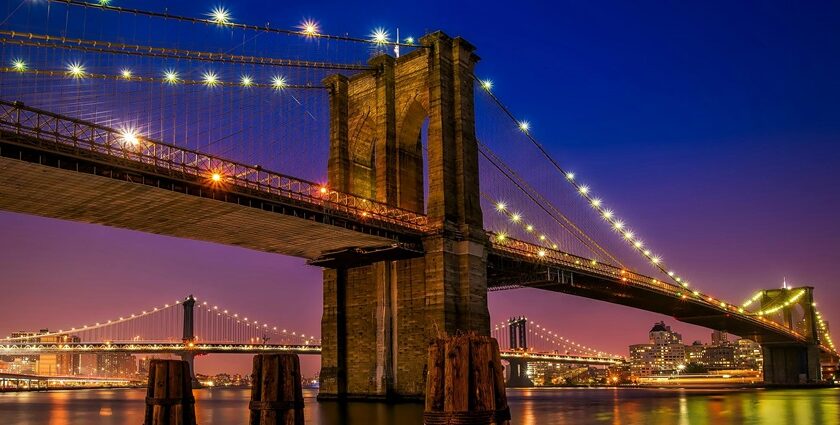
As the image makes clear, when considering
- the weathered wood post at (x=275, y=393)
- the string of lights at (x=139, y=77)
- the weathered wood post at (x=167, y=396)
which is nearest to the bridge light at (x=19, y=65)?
the string of lights at (x=139, y=77)

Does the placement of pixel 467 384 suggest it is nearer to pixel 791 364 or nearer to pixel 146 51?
pixel 146 51

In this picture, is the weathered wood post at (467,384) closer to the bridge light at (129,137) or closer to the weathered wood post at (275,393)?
the weathered wood post at (275,393)

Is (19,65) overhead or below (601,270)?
overhead

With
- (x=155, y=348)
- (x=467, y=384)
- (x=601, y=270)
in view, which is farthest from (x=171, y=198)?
(x=155, y=348)

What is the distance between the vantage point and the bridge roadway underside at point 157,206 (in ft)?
112

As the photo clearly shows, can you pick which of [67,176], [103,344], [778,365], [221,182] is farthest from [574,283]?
[103,344]

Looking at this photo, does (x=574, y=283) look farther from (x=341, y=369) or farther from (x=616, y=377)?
(x=616, y=377)

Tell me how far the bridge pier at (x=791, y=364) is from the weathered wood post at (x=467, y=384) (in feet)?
386

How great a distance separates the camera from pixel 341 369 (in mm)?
52969

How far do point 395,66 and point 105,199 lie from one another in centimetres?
2415

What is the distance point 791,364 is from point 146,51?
107766 millimetres

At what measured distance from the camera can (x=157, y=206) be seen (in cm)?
4031

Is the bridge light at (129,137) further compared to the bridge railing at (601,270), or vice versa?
the bridge railing at (601,270)

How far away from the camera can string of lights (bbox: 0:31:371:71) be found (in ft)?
115
